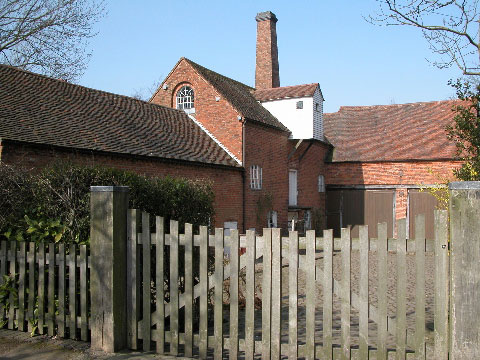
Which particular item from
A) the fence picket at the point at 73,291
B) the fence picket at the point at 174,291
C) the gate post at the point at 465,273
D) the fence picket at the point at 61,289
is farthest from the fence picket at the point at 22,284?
the gate post at the point at 465,273

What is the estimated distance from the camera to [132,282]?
5.56m

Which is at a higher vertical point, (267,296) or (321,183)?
(321,183)

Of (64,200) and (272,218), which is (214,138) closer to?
(272,218)

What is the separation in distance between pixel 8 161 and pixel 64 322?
20.9 ft

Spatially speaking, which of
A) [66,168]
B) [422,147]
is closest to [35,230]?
[66,168]

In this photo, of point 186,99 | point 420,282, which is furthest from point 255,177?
point 420,282

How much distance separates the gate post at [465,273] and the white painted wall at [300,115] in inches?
745

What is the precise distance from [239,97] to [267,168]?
3.80m

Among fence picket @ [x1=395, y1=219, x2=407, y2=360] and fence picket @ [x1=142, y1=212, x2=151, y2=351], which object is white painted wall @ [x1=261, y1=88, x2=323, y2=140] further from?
fence picket @ [x1=395, y1=219, x2=407, y2=360]

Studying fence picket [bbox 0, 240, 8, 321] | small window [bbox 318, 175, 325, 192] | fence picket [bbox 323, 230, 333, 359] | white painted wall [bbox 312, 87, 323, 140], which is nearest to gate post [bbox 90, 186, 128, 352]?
fence picket [bbox 0, 240, 8, 321]

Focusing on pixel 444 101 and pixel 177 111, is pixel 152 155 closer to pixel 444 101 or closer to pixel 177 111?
pixel 177 111

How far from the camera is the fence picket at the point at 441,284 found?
434 cm

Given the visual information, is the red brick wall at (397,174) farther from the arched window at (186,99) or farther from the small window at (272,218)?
the arched window at (186,99)

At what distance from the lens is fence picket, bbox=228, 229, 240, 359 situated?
5.02 metres
